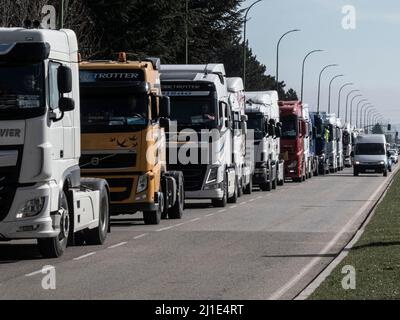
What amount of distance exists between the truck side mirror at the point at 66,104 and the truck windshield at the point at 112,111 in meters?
6.81

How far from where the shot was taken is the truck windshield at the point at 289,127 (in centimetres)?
6109

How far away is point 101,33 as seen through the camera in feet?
180

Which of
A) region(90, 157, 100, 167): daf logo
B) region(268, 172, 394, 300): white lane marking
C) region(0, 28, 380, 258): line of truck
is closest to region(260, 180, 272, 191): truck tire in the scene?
region(0, 28, 380, 258): line of truck

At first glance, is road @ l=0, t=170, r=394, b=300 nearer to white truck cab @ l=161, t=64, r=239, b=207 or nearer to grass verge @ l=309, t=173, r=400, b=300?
grass verge @ l=309, t=173, r=400, b=300

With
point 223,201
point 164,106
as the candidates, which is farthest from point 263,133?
point 164,106

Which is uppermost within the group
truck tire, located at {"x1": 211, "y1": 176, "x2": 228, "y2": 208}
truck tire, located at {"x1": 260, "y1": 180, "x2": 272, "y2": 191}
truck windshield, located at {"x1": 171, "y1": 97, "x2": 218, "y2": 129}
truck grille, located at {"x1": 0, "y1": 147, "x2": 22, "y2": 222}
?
truck windshield, located at {"x1": 171, "y1": 97, "x2": 218, "y2": 129}

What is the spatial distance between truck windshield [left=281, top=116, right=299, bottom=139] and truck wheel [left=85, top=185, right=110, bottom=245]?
38.2 m

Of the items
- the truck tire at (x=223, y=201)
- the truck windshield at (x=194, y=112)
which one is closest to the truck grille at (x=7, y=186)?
the truck windshield at (x=194, y=112)

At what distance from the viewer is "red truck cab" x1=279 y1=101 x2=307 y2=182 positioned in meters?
61.1

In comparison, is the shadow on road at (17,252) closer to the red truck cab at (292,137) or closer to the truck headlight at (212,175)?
the truck headlight at (212,175)

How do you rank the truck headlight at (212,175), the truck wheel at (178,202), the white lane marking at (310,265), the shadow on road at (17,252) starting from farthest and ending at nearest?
1. the truck headlight at (212,175)
2. the truck wheel at (178,202)
3. the shadow on road at (17,252)
4. the white lane marking at (310,265)
